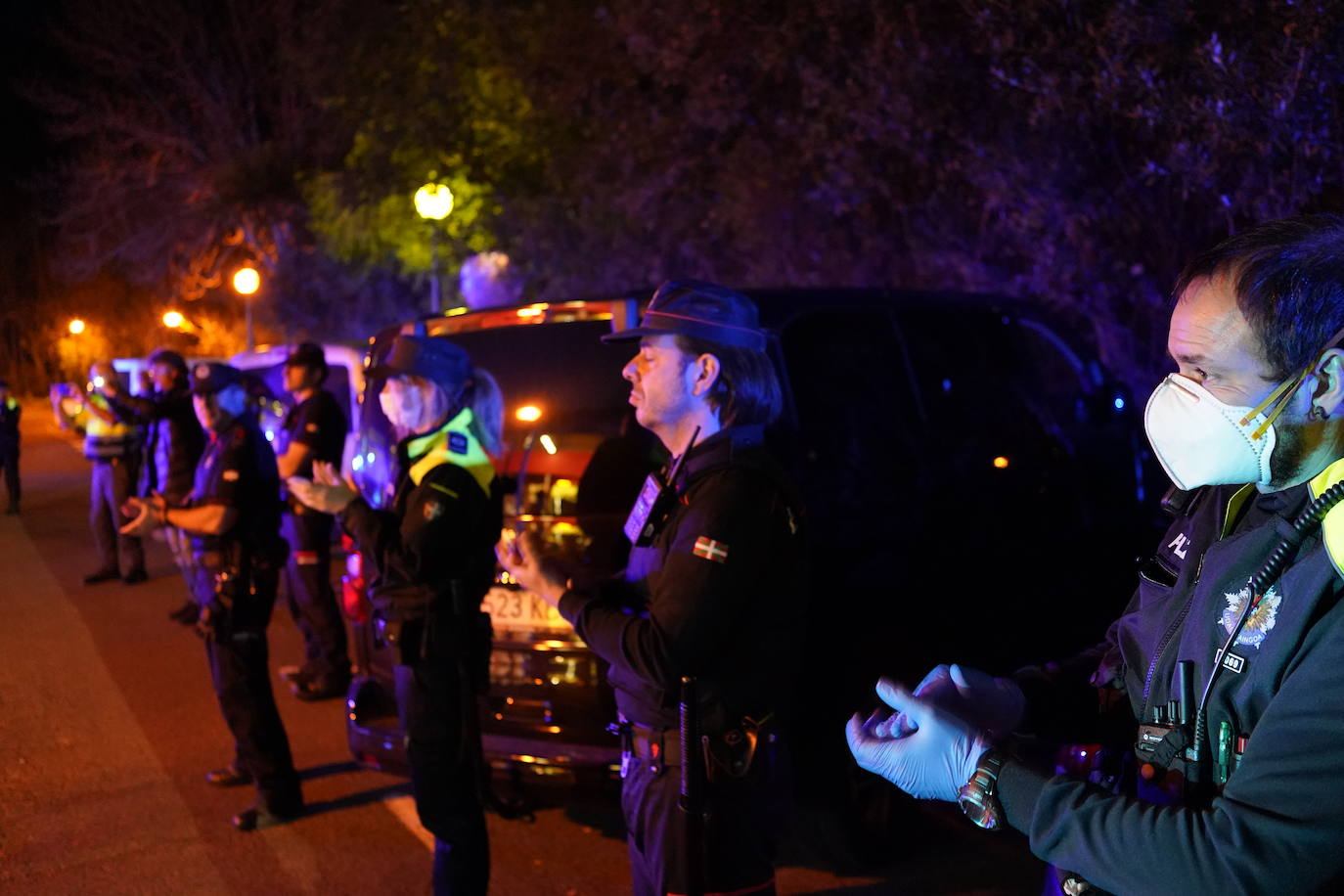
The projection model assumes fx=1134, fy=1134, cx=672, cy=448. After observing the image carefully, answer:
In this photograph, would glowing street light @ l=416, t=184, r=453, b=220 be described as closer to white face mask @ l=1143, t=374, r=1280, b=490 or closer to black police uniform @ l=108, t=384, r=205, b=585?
black police uniform @ l=108, t=384, r=205, b=585

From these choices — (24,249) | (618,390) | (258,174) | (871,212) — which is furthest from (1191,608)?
(24,249)

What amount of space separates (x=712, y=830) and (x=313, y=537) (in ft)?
15.6

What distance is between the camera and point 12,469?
14.1 m

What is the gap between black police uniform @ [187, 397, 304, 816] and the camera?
4.54 m

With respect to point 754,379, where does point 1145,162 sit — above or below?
above

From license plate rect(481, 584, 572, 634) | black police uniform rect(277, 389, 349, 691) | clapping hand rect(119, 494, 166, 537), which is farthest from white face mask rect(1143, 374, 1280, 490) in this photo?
black police uniform rect(277, 389, 349, 691)

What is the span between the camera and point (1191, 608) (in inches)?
62.2

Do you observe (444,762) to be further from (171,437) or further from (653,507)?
(171,437)

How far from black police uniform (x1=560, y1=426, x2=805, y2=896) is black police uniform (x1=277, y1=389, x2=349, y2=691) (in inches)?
167

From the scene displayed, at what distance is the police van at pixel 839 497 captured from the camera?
389cm

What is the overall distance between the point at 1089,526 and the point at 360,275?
20967 millimetres

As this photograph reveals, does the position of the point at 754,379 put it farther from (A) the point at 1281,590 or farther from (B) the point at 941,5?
(B) the point at 941,5

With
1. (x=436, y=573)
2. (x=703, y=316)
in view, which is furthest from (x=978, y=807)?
(x=436, y=573)

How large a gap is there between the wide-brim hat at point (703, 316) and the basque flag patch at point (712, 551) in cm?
53
